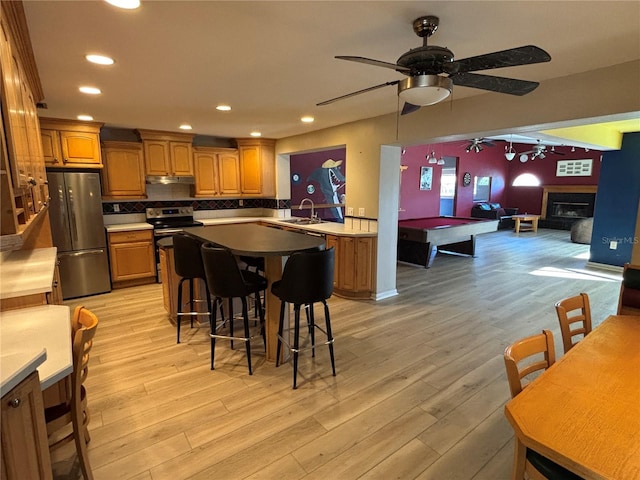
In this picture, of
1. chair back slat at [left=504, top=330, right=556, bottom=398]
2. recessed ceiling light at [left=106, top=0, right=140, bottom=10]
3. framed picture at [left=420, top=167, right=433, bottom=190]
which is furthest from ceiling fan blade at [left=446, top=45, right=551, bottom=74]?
framed picture at [left=420, top=167, right=433, bottom=190]

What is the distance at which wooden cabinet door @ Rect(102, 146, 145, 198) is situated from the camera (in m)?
4.98

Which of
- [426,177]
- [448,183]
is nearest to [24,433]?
[426,177]

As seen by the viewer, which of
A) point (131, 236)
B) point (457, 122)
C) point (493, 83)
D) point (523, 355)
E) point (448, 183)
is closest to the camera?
point (523, 355)

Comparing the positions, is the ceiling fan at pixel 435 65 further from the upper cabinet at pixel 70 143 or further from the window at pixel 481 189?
the window at pixel 481 189

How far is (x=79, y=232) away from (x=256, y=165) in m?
2.95

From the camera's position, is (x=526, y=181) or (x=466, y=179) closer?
(x=466, y=179)

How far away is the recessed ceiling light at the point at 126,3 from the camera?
160 centimetres

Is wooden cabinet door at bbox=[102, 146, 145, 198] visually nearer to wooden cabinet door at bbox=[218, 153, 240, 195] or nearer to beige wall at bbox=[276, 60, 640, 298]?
wooden cabinet door at bbox=[218, 153, 240, 195]

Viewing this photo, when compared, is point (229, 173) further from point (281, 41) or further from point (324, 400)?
point (324, 400)

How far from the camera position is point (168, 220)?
5688mm

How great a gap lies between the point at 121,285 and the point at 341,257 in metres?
3.28

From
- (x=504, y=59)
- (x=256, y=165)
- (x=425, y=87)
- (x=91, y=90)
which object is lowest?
(x=256, y=165)

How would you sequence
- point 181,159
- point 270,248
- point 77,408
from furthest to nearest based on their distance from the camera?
point 181,159 → point 270,248 → point 77,408

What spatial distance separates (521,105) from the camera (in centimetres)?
296
